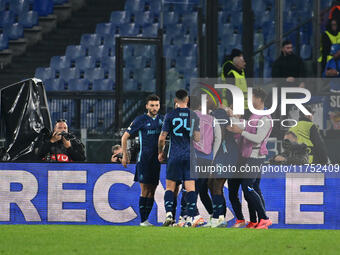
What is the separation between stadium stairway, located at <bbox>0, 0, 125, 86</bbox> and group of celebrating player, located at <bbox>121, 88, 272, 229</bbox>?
430 inches

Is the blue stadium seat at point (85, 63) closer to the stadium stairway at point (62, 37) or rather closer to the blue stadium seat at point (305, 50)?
the stadium stairway at point (62, 37)

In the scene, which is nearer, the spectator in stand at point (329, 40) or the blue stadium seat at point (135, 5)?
the spectator in stand at point (329, 40)

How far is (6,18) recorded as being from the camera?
865 inches

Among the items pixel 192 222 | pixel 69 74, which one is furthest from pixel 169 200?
pixel 69 74

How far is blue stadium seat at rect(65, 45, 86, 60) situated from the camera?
21.0 metres

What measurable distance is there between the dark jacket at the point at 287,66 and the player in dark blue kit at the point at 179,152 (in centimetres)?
289

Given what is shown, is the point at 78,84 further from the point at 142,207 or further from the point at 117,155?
the point at 142,207

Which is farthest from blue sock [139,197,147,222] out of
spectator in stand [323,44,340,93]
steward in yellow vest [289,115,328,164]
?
spectator in stand [323,44,340,93]

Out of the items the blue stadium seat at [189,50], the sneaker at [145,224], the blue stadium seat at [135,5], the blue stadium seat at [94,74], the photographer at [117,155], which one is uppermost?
the blue stadium seat at [135,5]

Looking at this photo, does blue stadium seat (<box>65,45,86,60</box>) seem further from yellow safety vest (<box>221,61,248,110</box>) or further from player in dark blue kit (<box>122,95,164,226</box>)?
player in dark blue kit (<box>122,95,164,226</box>)

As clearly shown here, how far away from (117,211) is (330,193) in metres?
2.74

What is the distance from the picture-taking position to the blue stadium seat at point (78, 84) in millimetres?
20156

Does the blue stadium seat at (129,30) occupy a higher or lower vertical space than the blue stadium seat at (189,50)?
higher

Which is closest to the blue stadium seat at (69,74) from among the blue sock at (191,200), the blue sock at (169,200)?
the blue sock at (169,200)
